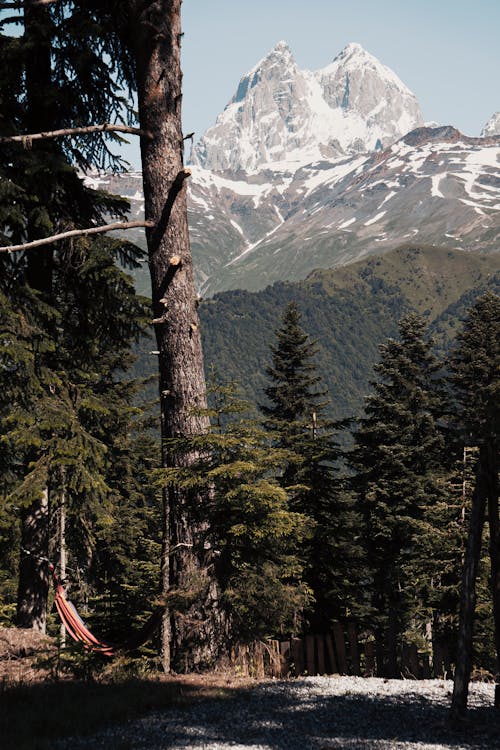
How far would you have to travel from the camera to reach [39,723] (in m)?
6.48

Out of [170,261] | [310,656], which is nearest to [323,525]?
[310,656]

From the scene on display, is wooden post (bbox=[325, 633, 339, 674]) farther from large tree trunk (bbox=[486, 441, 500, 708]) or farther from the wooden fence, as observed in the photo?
large tree trunk (bbox=[486, 441, 500, 708])

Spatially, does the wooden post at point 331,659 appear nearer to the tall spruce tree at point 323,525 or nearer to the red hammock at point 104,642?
the tall spruce tree at point 323,525

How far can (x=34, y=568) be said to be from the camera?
35.6 ft

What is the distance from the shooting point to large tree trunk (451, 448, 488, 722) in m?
6.37

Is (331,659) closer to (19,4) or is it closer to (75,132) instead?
(75,132)

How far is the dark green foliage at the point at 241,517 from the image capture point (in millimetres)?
8648

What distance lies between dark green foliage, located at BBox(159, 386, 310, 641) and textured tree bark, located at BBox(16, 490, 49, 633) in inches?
121

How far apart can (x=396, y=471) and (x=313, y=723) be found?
23.2 m

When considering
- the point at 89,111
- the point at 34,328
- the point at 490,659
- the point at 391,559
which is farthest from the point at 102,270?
the point at 391,559

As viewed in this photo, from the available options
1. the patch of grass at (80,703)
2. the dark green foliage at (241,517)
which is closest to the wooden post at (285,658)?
the dark green foliage at (241,517)

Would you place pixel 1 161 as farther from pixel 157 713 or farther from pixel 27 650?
pixel 157 713

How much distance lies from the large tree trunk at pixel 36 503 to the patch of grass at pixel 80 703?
2876 millimetres

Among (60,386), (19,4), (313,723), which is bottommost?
(313,723)
